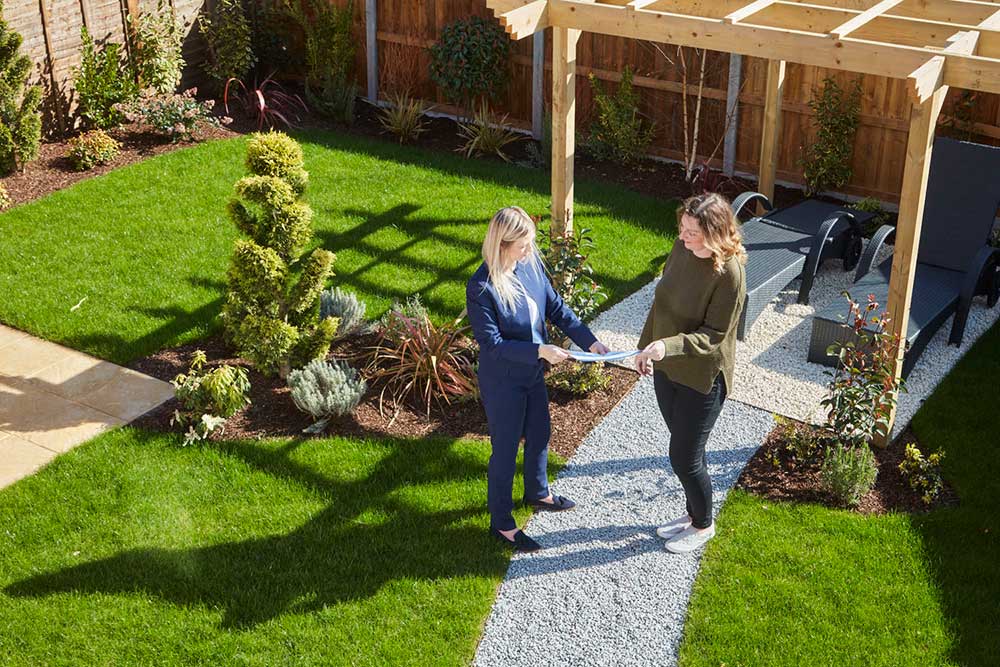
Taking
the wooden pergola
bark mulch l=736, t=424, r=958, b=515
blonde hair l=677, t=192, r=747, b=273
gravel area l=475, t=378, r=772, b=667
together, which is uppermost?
the wooden pergola

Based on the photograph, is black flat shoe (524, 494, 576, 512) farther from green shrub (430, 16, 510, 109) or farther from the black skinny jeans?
green shrub (430, 16, 510, 109)

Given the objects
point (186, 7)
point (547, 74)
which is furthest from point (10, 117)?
point (547, 74)

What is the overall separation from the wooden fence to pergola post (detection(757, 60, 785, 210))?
792 millimetres

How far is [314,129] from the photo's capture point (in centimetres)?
1230

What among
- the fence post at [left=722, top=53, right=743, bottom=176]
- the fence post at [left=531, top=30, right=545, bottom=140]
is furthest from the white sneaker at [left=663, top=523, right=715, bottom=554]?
the fence post at [left=531, top=30, right=545, bottom=140]

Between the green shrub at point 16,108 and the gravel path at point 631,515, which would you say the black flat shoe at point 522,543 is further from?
the green shrub at point 16,108

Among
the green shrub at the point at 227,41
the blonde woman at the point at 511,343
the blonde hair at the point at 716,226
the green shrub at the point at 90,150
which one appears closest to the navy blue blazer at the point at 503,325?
the blonde woman at the point at 511,343

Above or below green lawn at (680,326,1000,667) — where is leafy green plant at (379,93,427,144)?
above

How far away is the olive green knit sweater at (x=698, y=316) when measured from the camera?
5.15 metres

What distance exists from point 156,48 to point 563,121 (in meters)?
6.29

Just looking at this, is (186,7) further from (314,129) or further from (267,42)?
(314,129)

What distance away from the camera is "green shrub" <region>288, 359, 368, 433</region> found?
6965mm

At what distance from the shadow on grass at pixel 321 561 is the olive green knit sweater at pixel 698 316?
1.52 m

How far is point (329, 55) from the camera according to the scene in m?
12.8
